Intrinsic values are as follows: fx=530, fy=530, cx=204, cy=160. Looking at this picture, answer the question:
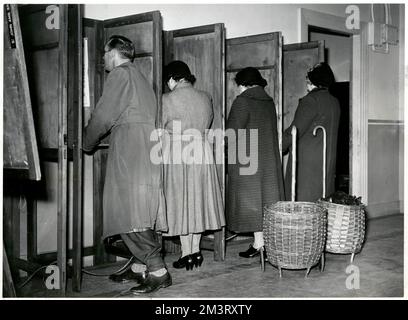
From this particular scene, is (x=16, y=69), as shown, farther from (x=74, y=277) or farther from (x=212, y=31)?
(x=212, y=31)

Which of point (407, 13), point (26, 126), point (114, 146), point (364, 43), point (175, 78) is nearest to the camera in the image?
point (26, 126)

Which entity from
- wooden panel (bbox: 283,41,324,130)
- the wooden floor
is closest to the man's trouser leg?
the wooden floor

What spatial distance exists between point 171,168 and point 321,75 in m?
1.60

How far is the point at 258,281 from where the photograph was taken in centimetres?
398

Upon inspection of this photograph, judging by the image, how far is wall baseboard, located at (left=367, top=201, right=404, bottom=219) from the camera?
23.4 feet

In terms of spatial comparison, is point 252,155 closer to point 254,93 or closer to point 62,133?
point 254,93

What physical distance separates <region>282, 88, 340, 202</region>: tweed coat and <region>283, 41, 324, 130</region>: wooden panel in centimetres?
72

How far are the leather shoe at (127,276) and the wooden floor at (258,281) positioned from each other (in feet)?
0.19

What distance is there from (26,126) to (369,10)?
18.8 ft

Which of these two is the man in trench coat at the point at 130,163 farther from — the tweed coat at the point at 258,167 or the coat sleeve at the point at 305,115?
the coat sleeve at the point at 305,115

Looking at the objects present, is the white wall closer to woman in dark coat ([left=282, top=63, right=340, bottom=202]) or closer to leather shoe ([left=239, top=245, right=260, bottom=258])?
woman in dark coat ([left=282, top=63, right=340, bottom=202])

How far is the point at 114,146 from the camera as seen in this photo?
140 inches

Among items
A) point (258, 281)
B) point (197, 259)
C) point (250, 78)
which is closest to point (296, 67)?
point (250, 78)
